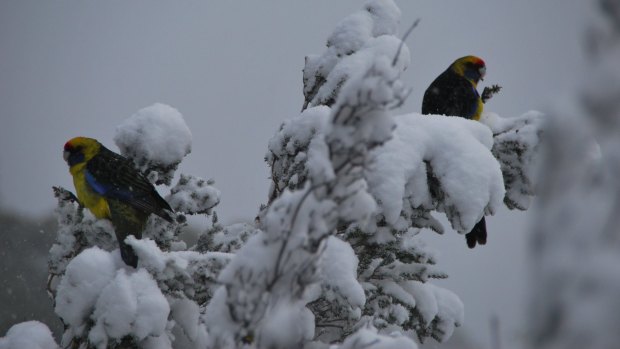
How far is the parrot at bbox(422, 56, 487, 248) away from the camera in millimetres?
6316

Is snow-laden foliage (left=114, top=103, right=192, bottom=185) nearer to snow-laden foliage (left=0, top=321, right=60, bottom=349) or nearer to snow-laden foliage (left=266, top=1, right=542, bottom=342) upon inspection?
snow-laden foliage (left=266, top=1, right=542, bottom=342)

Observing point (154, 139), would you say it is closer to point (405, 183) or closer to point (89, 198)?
point (89, 198)

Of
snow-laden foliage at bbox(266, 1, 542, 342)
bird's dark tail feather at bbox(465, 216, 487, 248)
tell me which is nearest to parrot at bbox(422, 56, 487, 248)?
snow-laden foliage at bbox(266, 1, 542, 342)

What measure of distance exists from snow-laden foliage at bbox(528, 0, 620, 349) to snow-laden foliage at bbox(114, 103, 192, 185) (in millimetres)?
3682

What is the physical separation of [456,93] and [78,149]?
12.7 feet

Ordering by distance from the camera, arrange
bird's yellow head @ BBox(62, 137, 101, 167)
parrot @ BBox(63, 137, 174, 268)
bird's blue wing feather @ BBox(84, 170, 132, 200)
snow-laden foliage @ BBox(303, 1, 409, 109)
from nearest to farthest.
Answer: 1. parrot @ BBox(63, 137, 174, 268)
2. snow-laden foliage @ BBox(303, 1, 409, 109)
3. bird's blue wing feather @ BBox(84, 170, 132, 200)
4. bird's yellow head @ BBox(62, 137, 101, 167)

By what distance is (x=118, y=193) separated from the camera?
4.80 metres

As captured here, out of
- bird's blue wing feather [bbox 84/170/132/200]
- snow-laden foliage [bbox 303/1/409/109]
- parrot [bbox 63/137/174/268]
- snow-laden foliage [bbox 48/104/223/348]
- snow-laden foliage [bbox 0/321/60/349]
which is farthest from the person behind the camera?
bird's blue wing feather [bbox 84/170/132/200]

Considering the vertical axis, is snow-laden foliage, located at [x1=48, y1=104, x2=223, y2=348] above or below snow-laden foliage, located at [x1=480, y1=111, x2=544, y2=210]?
below

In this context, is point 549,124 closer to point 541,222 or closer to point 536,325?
point 541,222

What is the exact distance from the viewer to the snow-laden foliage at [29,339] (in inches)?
134

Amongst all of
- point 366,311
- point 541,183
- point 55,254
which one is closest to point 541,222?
point 541,183

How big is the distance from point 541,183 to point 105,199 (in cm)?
429

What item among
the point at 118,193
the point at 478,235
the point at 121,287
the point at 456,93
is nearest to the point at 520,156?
the point at 478,235
